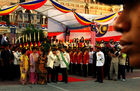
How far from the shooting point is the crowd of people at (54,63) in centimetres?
1142

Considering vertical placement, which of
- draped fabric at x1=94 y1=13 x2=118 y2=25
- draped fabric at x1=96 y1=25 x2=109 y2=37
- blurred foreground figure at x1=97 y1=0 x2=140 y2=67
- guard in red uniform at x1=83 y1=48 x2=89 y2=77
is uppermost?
draped fabric at x1=94 y1=13 x2=118 y2=25

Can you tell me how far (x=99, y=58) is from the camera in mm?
11828

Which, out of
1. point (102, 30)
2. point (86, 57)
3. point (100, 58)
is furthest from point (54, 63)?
point (102, 30)

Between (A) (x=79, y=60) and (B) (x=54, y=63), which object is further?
(A) (x=79, y=60)

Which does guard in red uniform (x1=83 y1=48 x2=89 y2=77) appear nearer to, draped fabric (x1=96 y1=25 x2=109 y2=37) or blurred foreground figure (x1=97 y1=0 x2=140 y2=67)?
draped fabric (x1=96 y1=25 x2=109 y2=37)

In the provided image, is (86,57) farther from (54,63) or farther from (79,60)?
(54,63)

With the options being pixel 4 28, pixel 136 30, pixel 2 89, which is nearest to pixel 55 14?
pixel 2 89

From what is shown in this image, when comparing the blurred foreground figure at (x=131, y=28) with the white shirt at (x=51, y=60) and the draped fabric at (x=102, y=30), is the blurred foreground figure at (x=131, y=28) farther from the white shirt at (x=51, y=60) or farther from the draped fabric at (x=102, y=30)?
the draped fabric at (x=102, y=30)

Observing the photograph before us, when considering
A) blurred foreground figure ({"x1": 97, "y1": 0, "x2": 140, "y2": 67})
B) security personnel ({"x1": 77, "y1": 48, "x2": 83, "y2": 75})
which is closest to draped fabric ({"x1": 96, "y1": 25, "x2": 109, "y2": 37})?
security personnel ({"x1": 77, "y1": 48, "x2": 83, "y2": 75})

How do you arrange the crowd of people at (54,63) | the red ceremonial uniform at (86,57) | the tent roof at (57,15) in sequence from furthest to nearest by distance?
1. the tent roof at (57,15)
2. the red ceremonial uniform at (86,57)
3. the crowd of people at (54,63)

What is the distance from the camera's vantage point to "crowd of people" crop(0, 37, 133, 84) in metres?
11.4

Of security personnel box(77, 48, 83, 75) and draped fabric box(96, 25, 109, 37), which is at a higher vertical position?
draped fabric box(96, 25, 109, 37)

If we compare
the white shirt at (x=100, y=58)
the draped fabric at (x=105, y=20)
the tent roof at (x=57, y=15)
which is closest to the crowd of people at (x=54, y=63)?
the white shirt at (x=100, y=58)

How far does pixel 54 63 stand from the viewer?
39.2 feet
